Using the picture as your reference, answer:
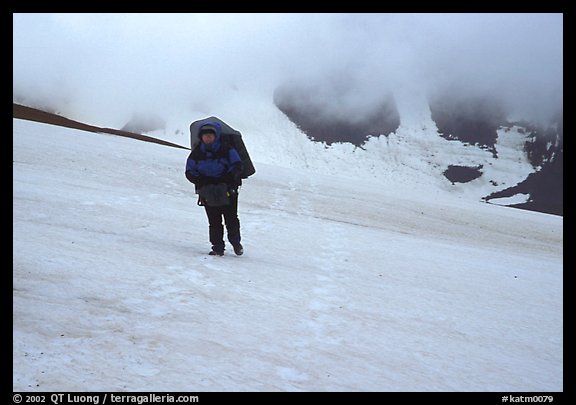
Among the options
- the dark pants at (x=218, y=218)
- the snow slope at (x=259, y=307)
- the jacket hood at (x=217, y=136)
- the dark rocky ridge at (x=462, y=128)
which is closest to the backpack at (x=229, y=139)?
the jacket hood at (x=217, y=136)

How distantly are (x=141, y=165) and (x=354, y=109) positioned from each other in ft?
486

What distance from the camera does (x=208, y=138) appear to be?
647 cm

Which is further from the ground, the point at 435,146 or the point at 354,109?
the point at 354,109

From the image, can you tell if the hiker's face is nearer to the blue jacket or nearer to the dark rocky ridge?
the blue jacket

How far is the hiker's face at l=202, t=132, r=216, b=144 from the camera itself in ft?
21.2

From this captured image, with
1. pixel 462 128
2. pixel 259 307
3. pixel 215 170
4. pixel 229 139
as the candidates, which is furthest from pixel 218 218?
pixel 462 128

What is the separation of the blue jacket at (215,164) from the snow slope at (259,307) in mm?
1148

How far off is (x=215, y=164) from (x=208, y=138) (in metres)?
0.38

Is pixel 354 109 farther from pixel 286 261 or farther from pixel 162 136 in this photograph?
pixel 286 261

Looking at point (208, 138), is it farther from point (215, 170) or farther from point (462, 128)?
point (462, 128)

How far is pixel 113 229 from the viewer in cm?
808
